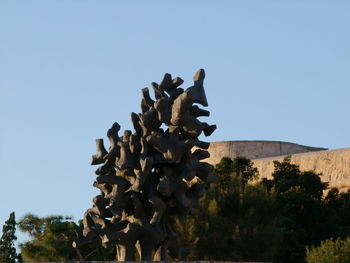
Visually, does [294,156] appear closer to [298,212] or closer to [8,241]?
[298,212]

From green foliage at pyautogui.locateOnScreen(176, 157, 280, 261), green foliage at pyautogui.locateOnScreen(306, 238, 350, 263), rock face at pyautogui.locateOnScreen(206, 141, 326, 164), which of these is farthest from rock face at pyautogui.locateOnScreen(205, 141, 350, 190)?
green foliage at pyautogui.locateOnScreen(306, 238, 350, 263)

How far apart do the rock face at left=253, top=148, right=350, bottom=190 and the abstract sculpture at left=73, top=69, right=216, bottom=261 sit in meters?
22.0

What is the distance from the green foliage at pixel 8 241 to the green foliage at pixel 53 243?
0.78m

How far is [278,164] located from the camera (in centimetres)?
4938

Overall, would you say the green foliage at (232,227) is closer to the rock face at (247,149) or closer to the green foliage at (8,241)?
the green foliage at (8,241)

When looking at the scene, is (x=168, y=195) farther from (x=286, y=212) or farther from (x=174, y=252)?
(x=286, y=212)

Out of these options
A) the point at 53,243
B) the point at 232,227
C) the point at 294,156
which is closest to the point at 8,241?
the point at 53,243

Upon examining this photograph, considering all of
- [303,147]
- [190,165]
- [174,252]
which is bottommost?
[174,252]

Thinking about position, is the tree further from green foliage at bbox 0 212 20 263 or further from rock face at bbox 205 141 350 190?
green foliage at bbox 0 212 20 263

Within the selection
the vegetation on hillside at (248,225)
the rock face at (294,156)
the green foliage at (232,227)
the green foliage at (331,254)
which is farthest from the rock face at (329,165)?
the green foliage at (331,254)

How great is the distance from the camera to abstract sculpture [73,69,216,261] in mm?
26953

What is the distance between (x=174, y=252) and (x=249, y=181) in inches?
793

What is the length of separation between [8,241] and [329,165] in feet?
50.4

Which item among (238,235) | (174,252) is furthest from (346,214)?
(174,252)
